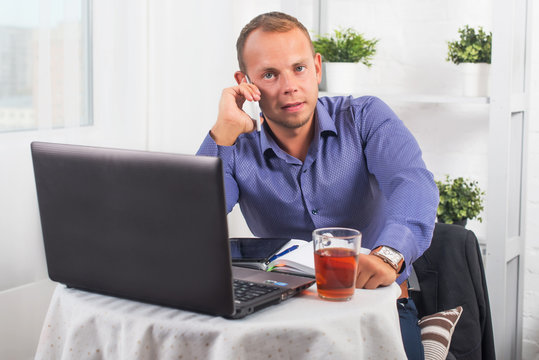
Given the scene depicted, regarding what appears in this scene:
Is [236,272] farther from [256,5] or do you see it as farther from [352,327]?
[256,5]

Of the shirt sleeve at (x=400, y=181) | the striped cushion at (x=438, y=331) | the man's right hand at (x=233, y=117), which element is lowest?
the striped cushion at (x=438, y=331)

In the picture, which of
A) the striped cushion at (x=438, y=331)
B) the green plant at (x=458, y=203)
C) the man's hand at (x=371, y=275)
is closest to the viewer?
the man's hand at (x=371, y=275)

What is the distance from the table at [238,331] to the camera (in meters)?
1.04

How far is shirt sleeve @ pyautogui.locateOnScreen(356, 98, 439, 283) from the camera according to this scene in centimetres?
145

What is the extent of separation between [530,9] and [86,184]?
1.89 meters

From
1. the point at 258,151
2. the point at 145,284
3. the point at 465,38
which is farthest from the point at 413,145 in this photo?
the point at 145,284

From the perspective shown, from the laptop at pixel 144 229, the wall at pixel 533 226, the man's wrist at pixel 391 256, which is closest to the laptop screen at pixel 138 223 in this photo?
the laptop at pixel 144 229

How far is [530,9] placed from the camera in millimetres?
2379

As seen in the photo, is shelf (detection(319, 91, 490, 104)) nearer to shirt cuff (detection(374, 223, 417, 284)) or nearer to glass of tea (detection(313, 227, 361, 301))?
shirt cuff (detection(374, 223, 417, 284))

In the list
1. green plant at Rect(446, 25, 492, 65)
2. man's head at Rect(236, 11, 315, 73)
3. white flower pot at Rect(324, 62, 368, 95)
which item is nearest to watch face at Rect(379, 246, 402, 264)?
man's head at Rect(236, 11, 315, 73)

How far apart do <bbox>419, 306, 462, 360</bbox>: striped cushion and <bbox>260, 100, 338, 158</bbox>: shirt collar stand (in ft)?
1.93

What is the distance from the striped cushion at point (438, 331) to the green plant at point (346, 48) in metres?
1.30

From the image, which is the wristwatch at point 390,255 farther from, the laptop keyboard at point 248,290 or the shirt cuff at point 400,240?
the laptop keyboard at point 248,290

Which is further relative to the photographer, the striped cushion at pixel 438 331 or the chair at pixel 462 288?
the chair at pixel 462 288
